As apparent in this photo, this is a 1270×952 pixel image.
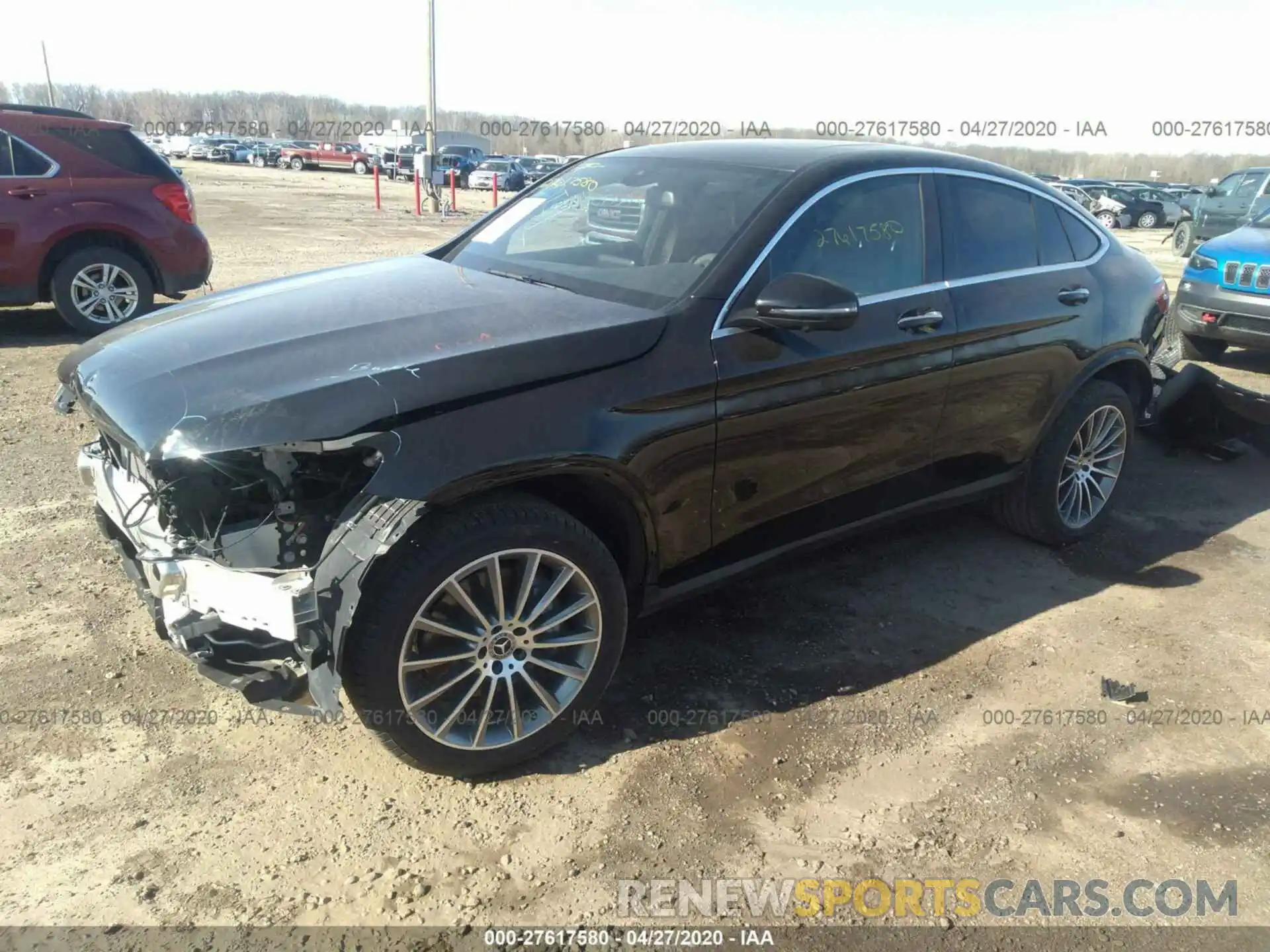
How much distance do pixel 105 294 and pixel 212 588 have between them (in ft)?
21.5

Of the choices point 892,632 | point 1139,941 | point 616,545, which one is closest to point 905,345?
point 892,632

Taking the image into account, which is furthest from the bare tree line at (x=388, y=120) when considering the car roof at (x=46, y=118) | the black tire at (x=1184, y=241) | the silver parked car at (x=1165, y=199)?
the car roof at (x=46, y=118)

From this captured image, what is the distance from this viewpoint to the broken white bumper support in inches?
94.3

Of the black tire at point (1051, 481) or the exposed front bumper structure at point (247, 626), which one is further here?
the black tire at point (1051, 481)

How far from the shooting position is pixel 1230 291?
799 cm

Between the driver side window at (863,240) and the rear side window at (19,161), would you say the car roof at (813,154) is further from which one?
the rear side window at (19,161)

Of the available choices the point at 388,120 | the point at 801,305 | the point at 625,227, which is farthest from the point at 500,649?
the point at 388,120

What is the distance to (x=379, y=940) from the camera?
2.26m

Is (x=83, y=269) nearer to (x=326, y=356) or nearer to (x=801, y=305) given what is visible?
(x=326, y=356)

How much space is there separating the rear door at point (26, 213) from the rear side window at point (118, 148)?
252mm

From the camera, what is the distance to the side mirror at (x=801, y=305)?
9.69 feet

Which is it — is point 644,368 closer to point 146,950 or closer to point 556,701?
point 556,701

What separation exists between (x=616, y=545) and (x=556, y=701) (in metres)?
0.53

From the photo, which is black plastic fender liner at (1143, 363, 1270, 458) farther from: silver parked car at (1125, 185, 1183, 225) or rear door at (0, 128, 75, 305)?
silver parked car at (1125, 185, 1183, 225)
